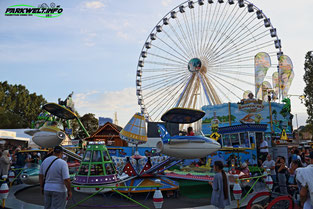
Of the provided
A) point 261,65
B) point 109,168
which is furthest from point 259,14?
point 109,168

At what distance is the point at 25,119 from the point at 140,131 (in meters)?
45.1

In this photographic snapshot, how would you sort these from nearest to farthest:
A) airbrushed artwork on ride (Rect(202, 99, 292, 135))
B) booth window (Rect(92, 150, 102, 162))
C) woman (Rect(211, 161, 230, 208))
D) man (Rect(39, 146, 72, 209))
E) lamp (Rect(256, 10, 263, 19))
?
man (Rect(39, 146, 72, 209)), woman (Rect(211, 161, 230, 208)), booth window (Rect(92, 150, 102, 162)), lamp (Rect(256, 10, 263, 19)), airbrushed artwork on ride (Rect(202, 99, 292, 135))

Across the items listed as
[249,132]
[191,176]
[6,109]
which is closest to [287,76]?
[249,132]

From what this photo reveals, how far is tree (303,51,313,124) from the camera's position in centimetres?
3294

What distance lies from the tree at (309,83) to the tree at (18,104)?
40.4 m

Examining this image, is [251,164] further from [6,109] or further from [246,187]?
[6,109]

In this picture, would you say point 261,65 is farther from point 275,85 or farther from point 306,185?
point 306,185

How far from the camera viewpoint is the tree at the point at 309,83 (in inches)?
1297

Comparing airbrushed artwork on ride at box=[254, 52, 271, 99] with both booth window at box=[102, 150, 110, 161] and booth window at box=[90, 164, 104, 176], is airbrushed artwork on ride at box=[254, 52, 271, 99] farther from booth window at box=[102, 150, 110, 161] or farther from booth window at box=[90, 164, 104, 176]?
booth window at box=[90, 164, 104, 176]

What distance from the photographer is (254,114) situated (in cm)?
2602

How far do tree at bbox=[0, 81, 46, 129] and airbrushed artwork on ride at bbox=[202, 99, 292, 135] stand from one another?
106 feet

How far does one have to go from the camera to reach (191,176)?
11469 mm

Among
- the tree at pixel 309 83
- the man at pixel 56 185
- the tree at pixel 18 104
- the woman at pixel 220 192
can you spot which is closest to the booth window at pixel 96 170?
the man at pixel 56 185

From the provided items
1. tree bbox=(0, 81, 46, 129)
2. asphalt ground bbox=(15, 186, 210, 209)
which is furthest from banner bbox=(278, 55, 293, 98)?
tree bbox=(0, 81, 46, 129)
